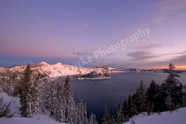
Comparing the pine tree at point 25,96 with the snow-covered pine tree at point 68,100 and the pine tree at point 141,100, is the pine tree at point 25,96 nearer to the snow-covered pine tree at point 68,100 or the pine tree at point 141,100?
the snow-covered pine tree at point 68,100

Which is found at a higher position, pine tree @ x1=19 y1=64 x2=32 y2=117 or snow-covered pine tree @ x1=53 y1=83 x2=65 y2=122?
pine tree @ x1=19 y1=64 x2=32 y2=117

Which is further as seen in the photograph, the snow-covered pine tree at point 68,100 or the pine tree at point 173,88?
the snow-covered pine tree at point 68,100

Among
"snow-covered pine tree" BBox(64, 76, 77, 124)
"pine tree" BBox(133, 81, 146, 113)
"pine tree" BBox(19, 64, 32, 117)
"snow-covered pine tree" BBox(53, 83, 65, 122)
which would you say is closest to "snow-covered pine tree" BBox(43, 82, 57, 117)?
"snow-covered pine tree" BBox(53, 83, 65, 122)

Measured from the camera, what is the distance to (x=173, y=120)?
9.24 meters

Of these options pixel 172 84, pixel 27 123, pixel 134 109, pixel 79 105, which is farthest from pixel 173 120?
pixel 79 105

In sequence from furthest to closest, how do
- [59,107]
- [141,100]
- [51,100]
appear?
1. [51,100]
2. [59,107]
3. [141,100]

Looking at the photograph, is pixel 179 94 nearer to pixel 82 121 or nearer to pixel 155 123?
pixel 155 123

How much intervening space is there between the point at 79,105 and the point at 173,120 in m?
52.5

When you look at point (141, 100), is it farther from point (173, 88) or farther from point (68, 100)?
point (68, 100)

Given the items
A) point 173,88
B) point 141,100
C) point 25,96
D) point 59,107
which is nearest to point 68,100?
point 59,107

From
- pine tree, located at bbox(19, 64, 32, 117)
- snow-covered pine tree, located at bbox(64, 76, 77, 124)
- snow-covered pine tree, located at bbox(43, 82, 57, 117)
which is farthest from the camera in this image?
snow-covered pine tree, located at bbox(43, 82, 57, 117)

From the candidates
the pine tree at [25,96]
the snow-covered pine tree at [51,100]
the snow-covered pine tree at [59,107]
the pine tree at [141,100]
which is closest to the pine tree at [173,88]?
the pine tree at [141,100]

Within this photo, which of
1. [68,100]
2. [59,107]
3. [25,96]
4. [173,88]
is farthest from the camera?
[68,100]

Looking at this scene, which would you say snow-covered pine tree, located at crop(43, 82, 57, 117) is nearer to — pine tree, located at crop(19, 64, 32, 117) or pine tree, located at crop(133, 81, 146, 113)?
pine tree, located at crop(19, 64, 32, 117)
